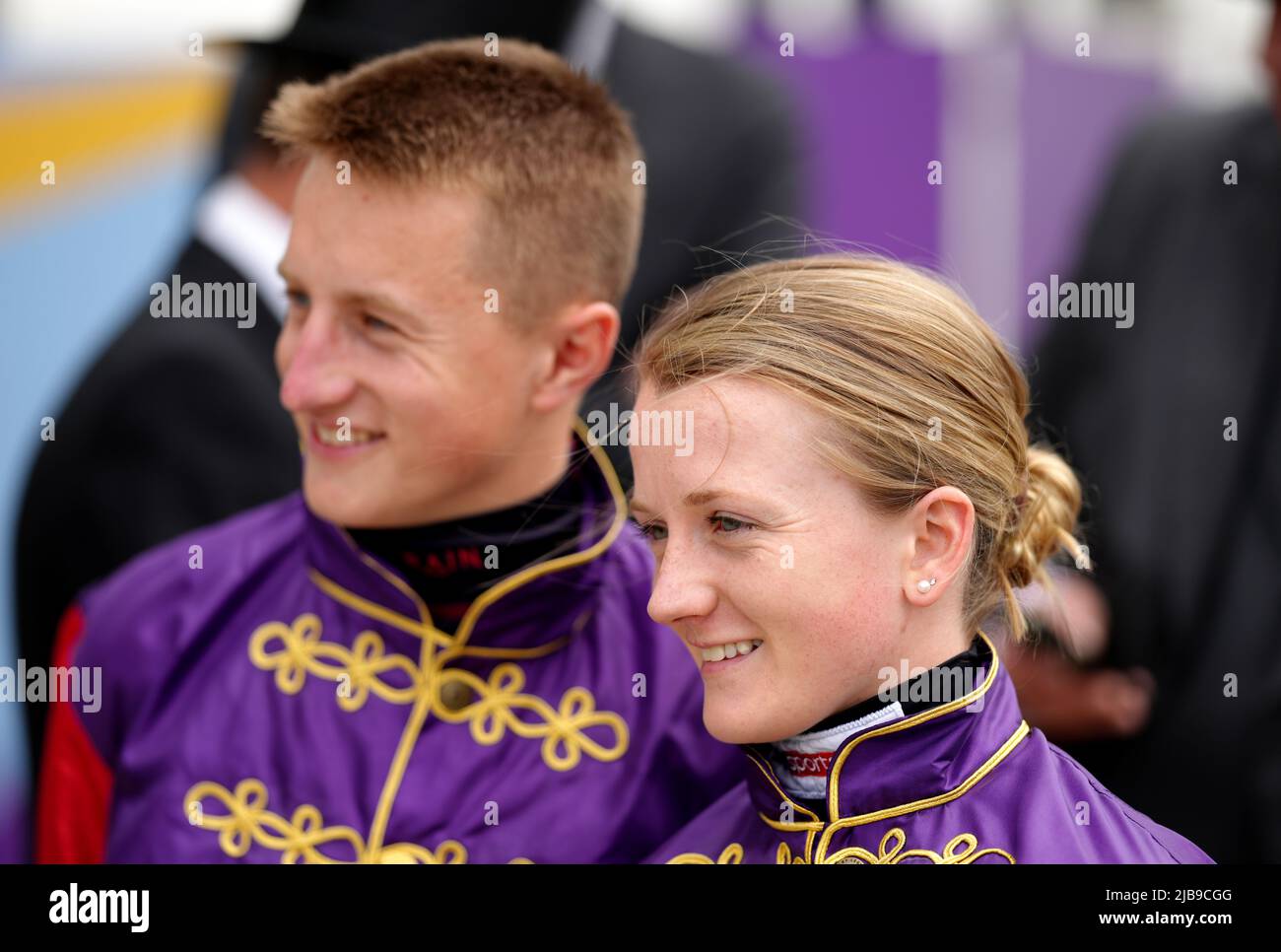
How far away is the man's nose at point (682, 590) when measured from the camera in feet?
4.45

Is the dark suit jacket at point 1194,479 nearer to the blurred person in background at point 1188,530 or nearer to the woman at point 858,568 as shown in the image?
the blurred person in background at point 1188,530

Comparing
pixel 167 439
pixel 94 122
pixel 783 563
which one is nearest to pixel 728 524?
pixel 783 563

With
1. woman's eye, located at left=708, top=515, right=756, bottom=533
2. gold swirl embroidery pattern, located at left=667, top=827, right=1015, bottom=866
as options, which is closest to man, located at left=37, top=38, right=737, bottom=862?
gold swirl embroidery pattern, located at left=667, top=827, right=1015, bottom=866

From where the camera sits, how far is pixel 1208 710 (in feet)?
8.32

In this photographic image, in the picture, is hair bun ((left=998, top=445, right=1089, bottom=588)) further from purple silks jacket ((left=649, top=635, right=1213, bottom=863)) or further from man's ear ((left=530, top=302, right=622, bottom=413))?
man's ear ((left=530, top=302, right=622, bottom=413))

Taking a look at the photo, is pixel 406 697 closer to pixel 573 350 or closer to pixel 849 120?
pixel 573 350

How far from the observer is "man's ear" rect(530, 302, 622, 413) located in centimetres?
166

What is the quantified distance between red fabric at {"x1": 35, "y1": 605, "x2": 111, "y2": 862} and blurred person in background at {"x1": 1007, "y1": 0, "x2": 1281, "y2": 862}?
142 centimetres

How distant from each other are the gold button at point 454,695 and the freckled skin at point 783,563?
374 mm

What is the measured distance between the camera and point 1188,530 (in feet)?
8.43

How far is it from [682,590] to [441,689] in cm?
43

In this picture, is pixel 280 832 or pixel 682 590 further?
pixel 280 832

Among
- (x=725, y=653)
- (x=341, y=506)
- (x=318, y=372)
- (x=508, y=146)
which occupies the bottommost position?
(x=725, y=653)

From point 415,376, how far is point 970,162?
9.61ft
